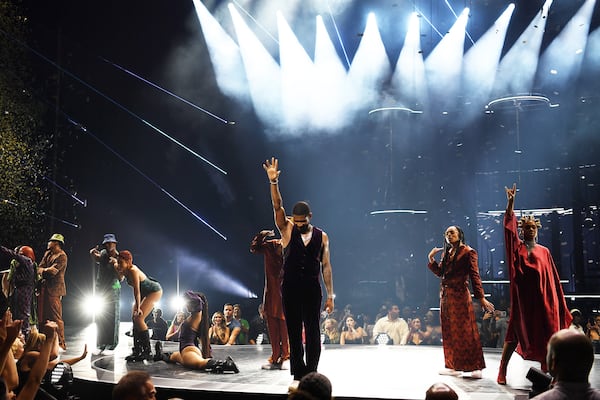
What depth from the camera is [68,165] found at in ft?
45.4

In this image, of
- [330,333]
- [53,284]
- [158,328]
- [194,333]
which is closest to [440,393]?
[194,333]

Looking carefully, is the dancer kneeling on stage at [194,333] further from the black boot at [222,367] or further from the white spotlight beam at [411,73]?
the white spotlight beam at [411,73]

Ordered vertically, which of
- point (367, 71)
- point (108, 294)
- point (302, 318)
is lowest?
point (302, 318)

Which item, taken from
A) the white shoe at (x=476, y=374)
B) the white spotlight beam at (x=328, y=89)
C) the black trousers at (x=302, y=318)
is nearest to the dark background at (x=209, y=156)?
the white spotlight beam at (x=328, y=89)

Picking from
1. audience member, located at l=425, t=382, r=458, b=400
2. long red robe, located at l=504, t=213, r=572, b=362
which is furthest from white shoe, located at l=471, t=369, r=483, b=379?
audience member, located at l=425, t=382, r=458, b=400

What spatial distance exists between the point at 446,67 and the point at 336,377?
9356 millimetres

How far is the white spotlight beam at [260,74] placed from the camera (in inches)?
566

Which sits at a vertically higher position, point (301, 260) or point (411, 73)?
point (411, 73)

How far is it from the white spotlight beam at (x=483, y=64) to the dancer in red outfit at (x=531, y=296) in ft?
26.9

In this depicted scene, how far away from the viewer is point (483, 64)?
14008 millimetres

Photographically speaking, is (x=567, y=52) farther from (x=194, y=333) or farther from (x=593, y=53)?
(x=194, y=333)

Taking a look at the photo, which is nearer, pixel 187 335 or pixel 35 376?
pixel 35 376

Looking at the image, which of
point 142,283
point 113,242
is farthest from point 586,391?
point 113,242

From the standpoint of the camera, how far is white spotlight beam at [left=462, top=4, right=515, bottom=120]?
44.8 ft
